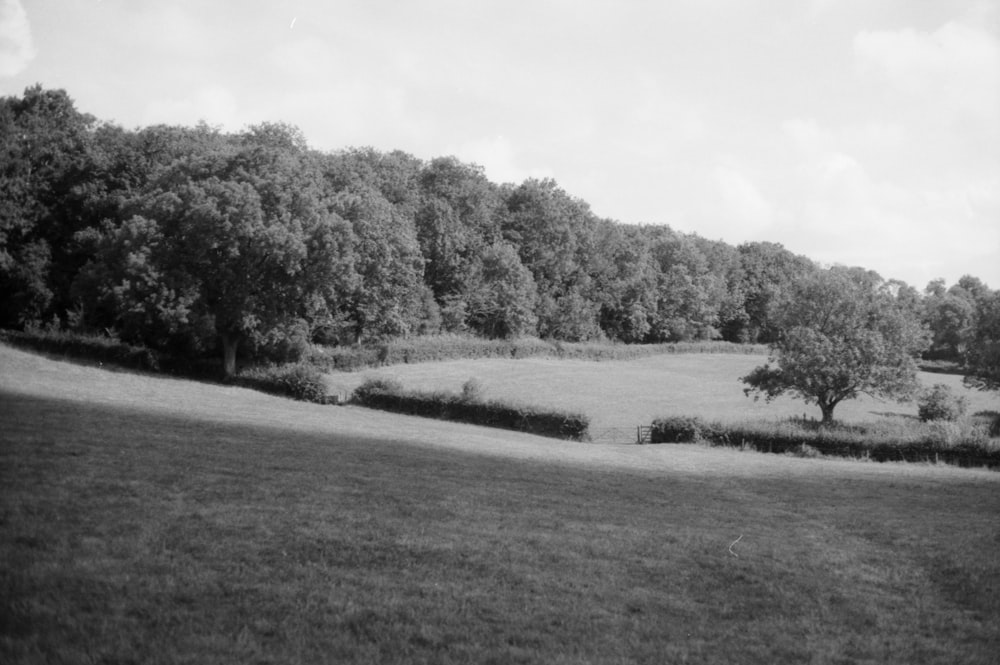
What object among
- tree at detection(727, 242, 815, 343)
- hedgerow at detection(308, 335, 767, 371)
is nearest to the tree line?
hedgerow at detection(308, 335, 767, 371)

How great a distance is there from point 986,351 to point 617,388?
2799 cm

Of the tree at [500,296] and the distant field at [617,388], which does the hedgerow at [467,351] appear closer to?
the distant field at [617,388]

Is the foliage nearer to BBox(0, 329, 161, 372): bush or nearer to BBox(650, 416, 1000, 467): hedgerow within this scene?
BBox(650, 416, 1000, 467): hedgerow

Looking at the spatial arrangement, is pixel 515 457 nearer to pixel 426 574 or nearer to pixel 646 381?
pixel 426 574

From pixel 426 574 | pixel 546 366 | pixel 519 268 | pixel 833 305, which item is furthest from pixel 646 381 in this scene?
pixel 426 574

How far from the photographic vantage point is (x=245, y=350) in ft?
168

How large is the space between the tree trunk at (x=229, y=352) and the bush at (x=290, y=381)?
90cm

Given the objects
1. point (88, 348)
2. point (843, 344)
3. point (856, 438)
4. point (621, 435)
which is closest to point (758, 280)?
point (843, 344)

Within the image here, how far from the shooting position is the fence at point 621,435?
141 feet

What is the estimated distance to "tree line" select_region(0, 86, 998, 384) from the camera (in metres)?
47.2

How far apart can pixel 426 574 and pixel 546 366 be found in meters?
68.6

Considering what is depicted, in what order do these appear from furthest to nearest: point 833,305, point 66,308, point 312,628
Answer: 1. point 66,308
2. point 833,305
3. point 312,628

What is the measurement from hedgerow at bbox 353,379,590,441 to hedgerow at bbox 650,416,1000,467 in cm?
493

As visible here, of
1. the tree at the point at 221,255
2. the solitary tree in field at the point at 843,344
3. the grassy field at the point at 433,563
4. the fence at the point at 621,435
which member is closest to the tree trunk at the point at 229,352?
the tree at the point at 221,255
